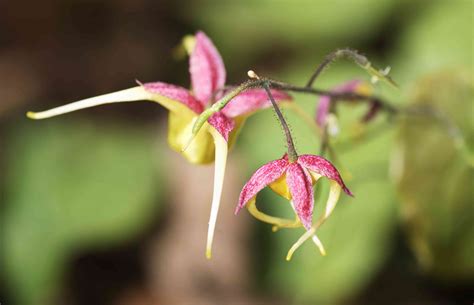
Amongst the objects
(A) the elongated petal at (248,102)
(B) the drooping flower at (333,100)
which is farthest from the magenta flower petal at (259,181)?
(B) the drooping flower at (333,100)

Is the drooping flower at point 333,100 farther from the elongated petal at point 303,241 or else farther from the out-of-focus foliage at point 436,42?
the out-of-focus foliage at point 436,42

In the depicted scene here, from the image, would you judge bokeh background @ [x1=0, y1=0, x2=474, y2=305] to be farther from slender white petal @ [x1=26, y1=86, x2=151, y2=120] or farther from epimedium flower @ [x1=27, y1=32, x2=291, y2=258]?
slender white petal @ [x1=26, y1=86, x2=151, y2=120]

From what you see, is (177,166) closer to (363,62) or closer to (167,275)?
(167,275)

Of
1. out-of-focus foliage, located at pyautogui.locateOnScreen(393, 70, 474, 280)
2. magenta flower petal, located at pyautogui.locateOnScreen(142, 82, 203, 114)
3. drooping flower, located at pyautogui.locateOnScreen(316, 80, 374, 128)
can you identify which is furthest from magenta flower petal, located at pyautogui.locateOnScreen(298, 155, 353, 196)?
out-of-focus foliage, located at pyautogui.locateOnScreen(393, 70, 474, 280)

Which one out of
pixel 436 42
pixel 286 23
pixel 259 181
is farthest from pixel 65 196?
pixel 259 181

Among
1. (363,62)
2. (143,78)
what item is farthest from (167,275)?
(363,62)
